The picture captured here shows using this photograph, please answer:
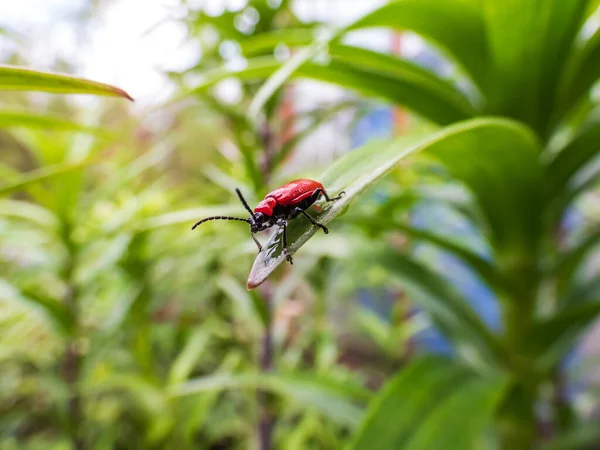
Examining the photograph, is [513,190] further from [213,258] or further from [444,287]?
[213,258]

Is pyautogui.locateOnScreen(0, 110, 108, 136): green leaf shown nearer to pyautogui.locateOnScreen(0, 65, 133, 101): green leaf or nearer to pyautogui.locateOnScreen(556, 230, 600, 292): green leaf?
pyautogui.locateOnScreen(0, 65, 133, 101): green leaf

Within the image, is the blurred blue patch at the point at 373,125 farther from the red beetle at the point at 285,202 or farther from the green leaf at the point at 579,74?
the red beetle at the point at 285,202

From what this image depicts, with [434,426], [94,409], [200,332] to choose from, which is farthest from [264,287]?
[94,409]

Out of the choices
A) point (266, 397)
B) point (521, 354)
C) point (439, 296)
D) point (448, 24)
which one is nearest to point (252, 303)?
point (266, 397)

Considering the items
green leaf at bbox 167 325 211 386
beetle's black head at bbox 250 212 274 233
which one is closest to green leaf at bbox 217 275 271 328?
green leaf at bbox 167 325 211 386

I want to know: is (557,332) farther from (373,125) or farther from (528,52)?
(373,125)

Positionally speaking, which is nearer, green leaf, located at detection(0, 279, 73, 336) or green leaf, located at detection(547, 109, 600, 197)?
green leaf, located at detection(547, 109, 600, 197)
